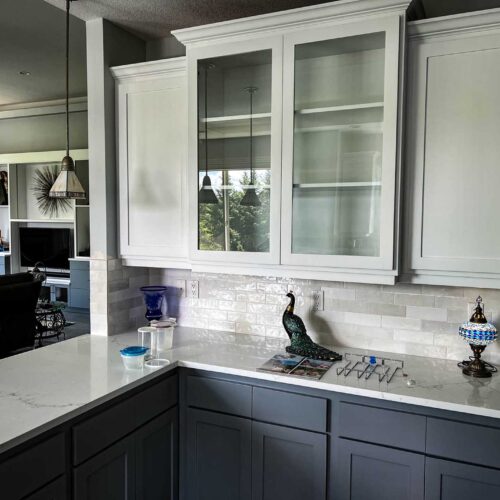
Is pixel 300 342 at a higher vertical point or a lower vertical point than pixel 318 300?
lower

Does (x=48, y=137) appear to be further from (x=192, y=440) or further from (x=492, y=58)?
(x=492, y=58)

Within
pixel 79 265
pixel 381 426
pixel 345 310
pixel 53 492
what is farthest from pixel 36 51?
pixel 381 426

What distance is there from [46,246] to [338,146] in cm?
556

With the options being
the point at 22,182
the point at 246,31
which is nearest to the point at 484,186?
the point at 246,31

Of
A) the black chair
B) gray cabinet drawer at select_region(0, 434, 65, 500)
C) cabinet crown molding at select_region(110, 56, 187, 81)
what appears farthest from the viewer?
the black chair

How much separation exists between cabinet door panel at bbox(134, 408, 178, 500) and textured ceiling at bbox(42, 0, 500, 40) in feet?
6.34

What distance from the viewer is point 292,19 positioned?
204 cm

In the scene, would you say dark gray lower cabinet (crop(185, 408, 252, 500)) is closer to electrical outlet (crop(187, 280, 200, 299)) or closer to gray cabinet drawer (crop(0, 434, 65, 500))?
gray cabinet drawer (crop(0, 434, 65, 500))

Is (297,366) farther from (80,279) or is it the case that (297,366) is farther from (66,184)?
(80,279)

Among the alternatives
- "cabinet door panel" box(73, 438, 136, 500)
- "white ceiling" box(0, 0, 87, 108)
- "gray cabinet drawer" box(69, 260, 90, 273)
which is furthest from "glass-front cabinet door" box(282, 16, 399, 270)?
"gray cabinet drawer" box(69, 260, 90, 273)

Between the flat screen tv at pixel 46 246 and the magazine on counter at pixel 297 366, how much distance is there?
4959 mm

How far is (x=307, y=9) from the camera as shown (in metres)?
2.00

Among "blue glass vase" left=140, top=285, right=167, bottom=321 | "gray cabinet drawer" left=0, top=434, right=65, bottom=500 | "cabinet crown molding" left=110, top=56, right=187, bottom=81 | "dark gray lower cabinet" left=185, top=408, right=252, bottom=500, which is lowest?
"dark gray lower cabinet" left=185, top=408, right=252, bottom=500

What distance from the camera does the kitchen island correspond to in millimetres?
1660
